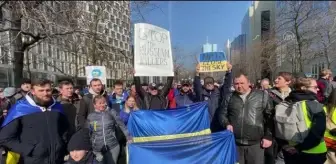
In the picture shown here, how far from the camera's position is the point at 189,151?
17.6 feet

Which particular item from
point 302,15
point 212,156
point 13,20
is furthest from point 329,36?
point 212,156

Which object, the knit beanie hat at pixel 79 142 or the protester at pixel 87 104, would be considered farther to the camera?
the protester at pixel 87 104

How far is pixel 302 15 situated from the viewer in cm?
2450

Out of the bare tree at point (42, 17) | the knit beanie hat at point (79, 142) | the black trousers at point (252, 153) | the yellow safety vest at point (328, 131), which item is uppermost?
the bare tree at point (42, 17)

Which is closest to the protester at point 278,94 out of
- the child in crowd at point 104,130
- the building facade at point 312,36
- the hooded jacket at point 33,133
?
the child in crowd at point 104,130

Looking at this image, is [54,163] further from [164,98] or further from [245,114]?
[164,98]

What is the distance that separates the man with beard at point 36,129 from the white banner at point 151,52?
353 cm

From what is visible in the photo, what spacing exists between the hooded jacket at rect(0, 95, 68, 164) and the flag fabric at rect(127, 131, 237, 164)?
3.50ft

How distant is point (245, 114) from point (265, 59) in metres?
32.1

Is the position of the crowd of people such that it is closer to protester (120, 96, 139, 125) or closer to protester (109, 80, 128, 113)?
protester (120, 96, 139, 125)

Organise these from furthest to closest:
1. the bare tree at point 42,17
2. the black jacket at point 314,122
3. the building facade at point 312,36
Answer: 1. the building facade at point 312,36
2. the bare tree at point 42,17
3. the black jacket at point 314,122

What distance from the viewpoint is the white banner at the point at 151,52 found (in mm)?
8180

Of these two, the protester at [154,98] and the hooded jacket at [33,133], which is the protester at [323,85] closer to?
the protester at [154,98]

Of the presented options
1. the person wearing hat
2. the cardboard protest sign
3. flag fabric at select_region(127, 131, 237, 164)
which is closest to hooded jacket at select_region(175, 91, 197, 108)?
the cardboard protest sign
